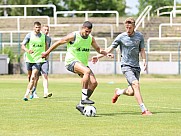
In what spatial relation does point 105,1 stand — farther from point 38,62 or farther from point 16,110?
point 16,110

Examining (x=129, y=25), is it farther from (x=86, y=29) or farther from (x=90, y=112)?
(x=90, y=112)

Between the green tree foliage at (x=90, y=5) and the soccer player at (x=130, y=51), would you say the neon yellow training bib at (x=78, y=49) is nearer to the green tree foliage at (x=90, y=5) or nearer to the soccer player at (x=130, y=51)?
the soccer player at (x=130, y=51)

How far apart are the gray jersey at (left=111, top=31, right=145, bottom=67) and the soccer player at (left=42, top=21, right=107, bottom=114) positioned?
2.23 ft

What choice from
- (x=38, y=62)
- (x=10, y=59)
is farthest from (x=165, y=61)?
(x=38, y=62)

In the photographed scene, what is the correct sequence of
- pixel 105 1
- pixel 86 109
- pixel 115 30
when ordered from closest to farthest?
1. pixel 86 109
2. pixel 115 30
3. pixel 105 1

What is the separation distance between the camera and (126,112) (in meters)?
16.5

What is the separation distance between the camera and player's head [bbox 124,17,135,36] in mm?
15961

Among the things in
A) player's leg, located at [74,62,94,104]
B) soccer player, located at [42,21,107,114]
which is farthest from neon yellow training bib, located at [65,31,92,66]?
player's leg, located at [74,62,94,104]

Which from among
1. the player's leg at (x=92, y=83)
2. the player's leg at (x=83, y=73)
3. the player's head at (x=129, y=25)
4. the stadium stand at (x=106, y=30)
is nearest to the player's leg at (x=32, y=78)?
the player's leg at (x=83, y=73)

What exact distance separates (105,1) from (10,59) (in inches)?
1294

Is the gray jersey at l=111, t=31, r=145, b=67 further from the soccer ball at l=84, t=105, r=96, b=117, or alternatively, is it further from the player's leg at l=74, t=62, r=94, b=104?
the soccer ball at l=84, t=105, r=96, b=117

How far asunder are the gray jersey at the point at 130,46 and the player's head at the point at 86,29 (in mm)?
727

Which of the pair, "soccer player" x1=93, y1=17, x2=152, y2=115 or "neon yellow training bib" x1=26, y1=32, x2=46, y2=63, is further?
"neon yellow training bib" x1=26, y1=32, x2=46, y2=63

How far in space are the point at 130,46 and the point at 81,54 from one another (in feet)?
3.78
